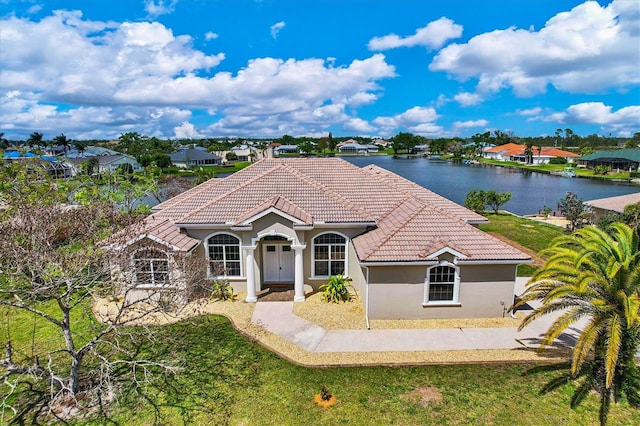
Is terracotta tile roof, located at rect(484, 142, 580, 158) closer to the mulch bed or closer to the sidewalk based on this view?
the sidewalk

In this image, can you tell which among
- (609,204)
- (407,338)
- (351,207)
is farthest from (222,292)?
(609,204)

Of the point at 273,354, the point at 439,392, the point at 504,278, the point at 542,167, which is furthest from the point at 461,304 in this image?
the point at 542,167

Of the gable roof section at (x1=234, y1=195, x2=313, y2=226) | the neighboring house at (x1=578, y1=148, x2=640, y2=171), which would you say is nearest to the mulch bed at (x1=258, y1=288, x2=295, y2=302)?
the gable roof section at (x1=234, y1=195, x2=313, y2=226)

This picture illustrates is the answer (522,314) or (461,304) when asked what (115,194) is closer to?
(461,304)

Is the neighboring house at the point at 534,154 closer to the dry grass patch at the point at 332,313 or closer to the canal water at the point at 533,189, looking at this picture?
the canal water at the point at 533,189

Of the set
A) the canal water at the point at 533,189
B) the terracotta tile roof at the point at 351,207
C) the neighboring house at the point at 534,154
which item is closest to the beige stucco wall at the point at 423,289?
the terracotta tile roof at the point at 351,207

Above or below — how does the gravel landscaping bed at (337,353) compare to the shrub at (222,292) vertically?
below
